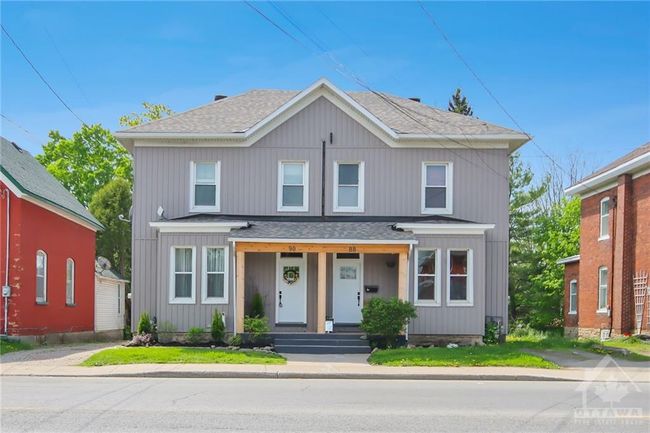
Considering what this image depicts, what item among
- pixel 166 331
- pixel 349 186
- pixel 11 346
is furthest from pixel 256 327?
pixel 11 346

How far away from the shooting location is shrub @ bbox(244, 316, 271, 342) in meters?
21.5

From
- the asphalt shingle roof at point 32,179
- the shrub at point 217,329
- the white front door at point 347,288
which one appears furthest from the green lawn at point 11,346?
the white front door at point 347,288

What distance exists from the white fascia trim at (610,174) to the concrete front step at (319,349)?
12483 mm

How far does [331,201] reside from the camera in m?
24.5

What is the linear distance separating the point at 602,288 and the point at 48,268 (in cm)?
2127

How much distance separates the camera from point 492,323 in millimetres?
23859

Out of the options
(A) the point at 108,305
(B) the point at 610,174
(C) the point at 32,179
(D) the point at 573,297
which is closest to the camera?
(C) the point at 32,179

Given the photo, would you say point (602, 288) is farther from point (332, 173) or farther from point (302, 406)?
point (302, 406)

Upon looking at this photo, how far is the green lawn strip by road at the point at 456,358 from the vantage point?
18.1 metres

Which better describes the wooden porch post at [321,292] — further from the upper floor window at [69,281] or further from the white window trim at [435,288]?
the upper floor window at [69,281]

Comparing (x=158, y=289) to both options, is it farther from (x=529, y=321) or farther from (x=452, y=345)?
(x=529, y=321)

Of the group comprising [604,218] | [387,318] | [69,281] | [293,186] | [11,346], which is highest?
[293,186]

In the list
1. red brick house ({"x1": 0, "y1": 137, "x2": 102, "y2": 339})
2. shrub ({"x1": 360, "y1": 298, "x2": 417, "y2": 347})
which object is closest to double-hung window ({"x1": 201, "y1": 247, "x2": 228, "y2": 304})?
shrub ({"x1": 360, "y1": 298, "x2": 417, "y2": 347})

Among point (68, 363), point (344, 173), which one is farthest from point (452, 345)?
point (68, 363)
